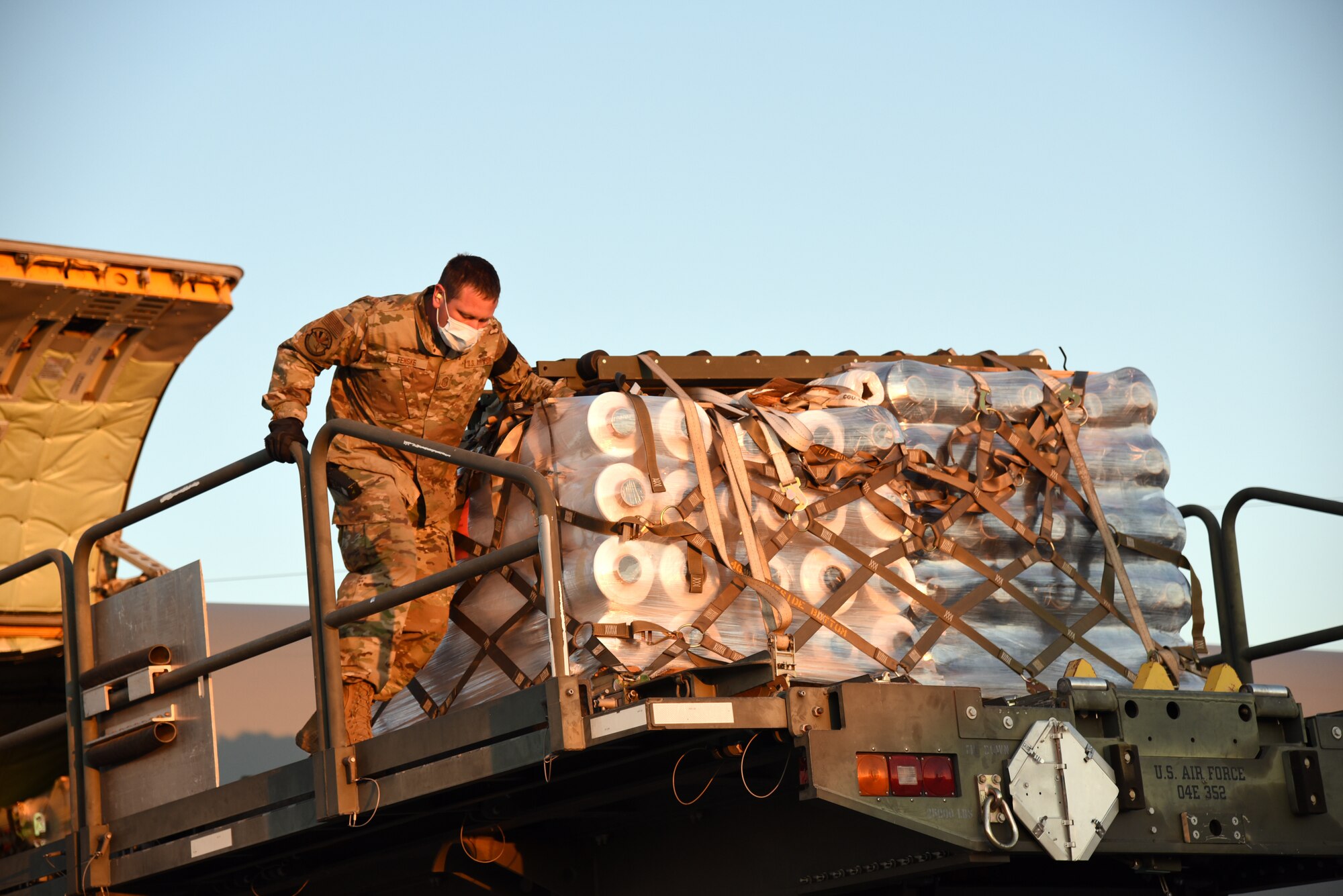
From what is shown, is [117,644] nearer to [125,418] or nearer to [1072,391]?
[125,418]

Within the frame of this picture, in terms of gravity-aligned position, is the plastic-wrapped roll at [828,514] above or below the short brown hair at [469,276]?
below

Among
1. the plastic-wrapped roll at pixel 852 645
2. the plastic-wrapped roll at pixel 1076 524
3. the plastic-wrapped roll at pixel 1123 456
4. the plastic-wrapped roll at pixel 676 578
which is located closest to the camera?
the plastic-wrapped roll at pixel 676 578

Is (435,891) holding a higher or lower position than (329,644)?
lower

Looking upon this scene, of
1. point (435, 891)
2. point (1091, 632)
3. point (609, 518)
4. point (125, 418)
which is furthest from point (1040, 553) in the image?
point (125, 418)

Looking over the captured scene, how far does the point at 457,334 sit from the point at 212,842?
2.04 metres

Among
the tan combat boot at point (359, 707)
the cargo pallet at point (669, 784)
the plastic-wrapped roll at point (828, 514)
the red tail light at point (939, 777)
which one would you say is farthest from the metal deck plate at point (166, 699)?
the red tail light at point (939, 777)

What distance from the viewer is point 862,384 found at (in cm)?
700

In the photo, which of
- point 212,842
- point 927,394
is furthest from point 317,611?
point 927,394

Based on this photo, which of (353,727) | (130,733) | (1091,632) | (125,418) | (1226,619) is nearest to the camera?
(353,727)

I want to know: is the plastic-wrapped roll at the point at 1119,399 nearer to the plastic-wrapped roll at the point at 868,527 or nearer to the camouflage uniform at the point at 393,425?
the plastic-wrapped roll at the point at 868,527

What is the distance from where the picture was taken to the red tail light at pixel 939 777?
16.5ft

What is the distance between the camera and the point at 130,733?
6.54 m

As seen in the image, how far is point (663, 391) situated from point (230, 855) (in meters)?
2.37

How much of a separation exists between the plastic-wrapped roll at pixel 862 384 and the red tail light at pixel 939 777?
215 centimetres
